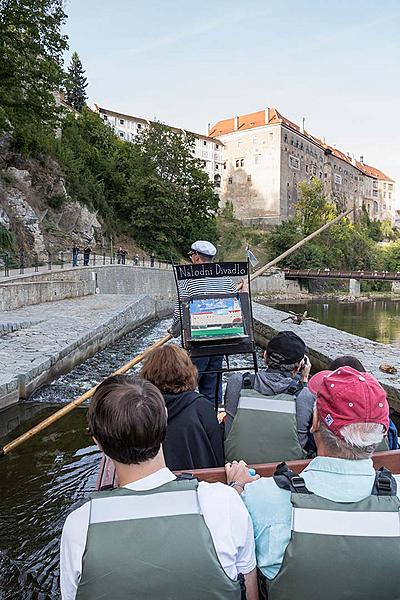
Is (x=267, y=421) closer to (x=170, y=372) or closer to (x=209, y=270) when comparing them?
(x=170, y=372)

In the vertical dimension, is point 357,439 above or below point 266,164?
below

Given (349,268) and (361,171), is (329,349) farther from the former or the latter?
(361,171)

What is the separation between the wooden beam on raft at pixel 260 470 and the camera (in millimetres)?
2504

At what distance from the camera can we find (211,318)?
5.13 meters

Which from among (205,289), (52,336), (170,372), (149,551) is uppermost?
(205,289)

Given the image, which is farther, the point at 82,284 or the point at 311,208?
the point at 311,208

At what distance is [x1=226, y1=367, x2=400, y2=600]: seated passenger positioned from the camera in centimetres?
172

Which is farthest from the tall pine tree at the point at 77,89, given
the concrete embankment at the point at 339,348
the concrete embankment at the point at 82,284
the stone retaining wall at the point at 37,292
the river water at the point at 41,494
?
the river water at the point at 41,494

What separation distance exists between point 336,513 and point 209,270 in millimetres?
3550

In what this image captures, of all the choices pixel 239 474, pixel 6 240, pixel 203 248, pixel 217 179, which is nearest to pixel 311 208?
pixel 217 179

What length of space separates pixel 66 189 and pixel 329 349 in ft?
98.5

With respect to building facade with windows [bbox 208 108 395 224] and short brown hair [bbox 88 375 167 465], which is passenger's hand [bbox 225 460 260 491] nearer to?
short brown hair [bbox 88 375 167 465]

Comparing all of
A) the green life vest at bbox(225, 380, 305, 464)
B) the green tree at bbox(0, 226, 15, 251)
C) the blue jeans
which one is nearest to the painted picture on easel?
the blue jeans

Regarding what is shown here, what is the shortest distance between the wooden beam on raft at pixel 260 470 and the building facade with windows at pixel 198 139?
3007 inches
